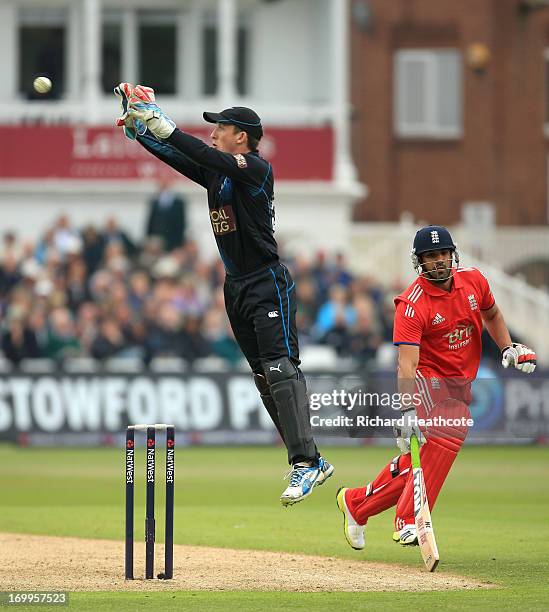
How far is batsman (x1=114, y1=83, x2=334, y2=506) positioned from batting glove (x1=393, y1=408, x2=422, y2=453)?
0.48 m

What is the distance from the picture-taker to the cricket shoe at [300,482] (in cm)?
895

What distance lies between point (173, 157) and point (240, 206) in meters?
0.50

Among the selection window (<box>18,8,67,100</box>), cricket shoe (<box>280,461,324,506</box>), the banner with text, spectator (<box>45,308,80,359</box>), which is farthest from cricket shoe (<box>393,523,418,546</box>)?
window (<box>18,8,67,100</box>)

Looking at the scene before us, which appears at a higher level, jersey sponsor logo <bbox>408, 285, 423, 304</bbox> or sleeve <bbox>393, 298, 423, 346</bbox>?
jersey sponsor logo <bbox>408, 285, 423, 304</bbox>

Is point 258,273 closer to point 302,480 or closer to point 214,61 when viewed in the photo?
point 302,480

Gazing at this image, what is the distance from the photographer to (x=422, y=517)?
8898 millimetres

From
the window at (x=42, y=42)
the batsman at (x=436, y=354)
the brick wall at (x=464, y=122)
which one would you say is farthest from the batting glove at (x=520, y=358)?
the brick wall at (x=464, y=122)

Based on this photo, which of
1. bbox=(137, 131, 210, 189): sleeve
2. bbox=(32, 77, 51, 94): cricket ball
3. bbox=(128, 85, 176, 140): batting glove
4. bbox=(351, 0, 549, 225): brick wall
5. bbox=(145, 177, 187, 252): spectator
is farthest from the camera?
bbox=(351, 0, 549, 225): brick wall

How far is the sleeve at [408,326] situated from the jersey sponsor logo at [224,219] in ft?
3.66

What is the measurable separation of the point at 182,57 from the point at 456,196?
305 inches

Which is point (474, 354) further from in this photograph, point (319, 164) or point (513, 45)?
point (513, 45)

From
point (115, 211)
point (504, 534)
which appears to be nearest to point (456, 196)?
point (115, 211)

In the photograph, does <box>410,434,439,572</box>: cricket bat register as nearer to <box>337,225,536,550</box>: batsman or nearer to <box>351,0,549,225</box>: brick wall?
<box>337,225,536,550</box>: batsman

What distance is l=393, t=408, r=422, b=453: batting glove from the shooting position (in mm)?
9008
